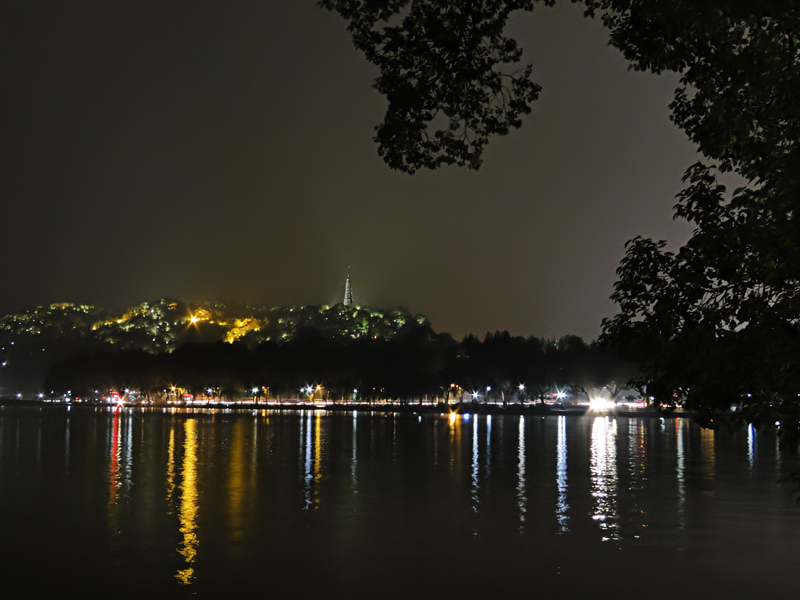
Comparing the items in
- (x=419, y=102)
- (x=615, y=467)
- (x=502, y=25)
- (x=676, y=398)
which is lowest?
(x=615, y=467)

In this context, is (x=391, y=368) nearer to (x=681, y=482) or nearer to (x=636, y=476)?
(x=636, y=476)

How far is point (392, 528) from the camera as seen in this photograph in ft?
56.6

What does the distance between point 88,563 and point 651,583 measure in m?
7.90

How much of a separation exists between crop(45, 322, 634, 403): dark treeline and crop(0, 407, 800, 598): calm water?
10291cm

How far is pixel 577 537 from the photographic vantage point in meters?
16.4

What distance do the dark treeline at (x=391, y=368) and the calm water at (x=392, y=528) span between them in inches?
4051

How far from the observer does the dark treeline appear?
137 m

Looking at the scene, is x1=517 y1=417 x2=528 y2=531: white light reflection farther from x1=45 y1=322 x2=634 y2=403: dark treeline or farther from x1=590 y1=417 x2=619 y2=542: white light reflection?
x1=45 y1=322 x2=634 y2=403: dark treeline

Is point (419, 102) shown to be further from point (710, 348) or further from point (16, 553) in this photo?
point (16, 553)

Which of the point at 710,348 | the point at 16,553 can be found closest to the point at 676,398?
the point at 710,348

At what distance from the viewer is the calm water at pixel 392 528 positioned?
Answer: 12797 mm

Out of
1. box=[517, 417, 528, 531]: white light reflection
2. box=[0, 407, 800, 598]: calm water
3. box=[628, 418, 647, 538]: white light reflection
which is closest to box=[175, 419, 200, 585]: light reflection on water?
box=[0, 407, 800, 598]: calm water

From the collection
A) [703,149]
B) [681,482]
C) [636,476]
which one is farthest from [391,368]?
[703,149]

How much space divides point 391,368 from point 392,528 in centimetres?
12202
